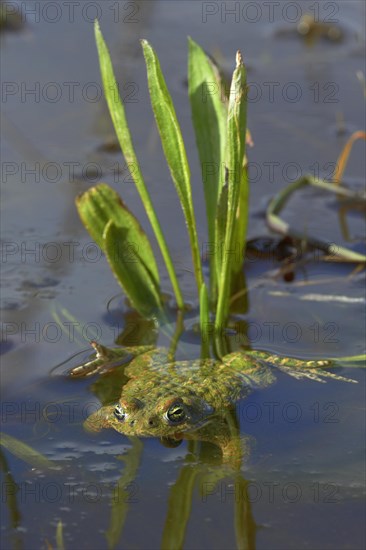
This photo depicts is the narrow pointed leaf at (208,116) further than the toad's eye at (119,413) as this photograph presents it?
Yes

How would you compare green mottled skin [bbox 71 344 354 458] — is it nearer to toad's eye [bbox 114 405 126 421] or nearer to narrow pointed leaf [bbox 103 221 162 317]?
toad's eye [bbox 114 405 126 421]

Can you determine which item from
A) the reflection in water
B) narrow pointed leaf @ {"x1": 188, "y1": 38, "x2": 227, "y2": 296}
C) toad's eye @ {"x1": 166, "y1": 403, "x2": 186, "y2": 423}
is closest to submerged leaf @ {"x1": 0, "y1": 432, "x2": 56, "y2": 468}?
the reflection in water

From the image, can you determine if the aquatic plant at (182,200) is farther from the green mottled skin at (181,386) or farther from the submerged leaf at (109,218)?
the green mottled skin at (181,386)

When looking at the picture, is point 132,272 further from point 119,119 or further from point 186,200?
point 119,119

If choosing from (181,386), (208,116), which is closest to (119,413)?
(181,386)

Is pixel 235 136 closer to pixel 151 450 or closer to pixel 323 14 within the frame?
pixel 151 450

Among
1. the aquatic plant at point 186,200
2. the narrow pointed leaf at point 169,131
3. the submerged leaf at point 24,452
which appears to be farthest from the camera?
the aquatic plant at point 186,200

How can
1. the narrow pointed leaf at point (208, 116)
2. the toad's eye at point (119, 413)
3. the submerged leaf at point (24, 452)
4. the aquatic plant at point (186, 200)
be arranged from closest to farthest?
the submerged leaf at point (24, 452) → the toad's eye at point (119, 413) → the aquatic plant at point (186, 200) → the narrow pointed leaf at point (208, 116)

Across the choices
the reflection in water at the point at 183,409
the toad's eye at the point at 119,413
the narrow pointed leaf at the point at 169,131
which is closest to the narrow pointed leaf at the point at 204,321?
the reflection in water at the point at 183,409

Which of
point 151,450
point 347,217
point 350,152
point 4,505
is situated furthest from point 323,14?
point 4,505
